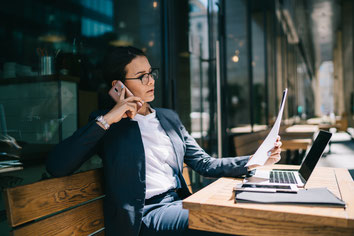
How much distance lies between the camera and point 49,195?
45.2 inches

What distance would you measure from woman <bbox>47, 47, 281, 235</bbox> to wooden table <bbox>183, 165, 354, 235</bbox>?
0.55 ft

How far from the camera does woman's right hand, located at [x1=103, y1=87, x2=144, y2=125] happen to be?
4.53 feet

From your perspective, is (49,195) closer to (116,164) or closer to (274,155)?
(116,164)

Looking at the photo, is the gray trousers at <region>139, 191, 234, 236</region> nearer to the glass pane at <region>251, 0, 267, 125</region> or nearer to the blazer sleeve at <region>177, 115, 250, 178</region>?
the blazer sleeve at <region>177, 115, 250, 178</region>

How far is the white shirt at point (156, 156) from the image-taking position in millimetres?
1555

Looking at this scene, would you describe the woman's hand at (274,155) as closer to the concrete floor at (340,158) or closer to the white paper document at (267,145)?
the white paper document at (267,145)

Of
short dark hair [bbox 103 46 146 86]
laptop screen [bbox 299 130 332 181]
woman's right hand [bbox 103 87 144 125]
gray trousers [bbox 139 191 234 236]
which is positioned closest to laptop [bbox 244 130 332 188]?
laptop screen [bbox 299 130 332 181]

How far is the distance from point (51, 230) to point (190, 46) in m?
2.95

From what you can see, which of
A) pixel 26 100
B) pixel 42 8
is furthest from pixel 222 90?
pixel 26 100

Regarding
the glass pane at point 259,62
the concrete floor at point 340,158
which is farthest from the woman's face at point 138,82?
the concrete floor at point 340,158

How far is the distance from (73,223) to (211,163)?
2.68ft

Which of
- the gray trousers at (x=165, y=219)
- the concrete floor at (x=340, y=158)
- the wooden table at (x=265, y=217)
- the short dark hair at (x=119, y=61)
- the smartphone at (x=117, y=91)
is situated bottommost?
the concrete floor at (x=340, y=158)

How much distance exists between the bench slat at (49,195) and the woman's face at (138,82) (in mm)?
478

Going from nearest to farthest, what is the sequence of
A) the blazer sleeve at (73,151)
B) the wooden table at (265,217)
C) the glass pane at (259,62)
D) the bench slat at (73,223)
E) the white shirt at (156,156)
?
1. the wooden table at (265,217)
2. the bench slat at (73,223)
3. the blazer sleeve at (73,151)
4. the white shirt at (156,156)
5. the glass pane at (259,62)
